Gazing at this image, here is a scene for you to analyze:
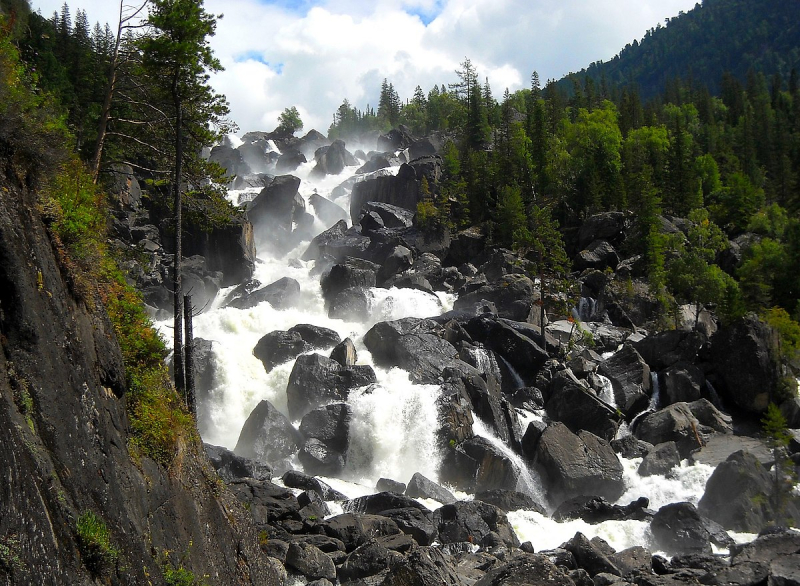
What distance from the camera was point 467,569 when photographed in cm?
1939

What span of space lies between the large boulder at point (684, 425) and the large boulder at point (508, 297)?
44.5ft

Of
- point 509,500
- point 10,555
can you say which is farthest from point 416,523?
point 10,555

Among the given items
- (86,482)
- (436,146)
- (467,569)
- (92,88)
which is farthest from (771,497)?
(436,146)

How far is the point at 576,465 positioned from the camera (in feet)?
101

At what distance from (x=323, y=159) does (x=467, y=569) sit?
91370mm

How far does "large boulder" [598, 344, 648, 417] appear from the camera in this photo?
39375 mm

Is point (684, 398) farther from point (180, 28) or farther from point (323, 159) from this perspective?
point (323, 159)

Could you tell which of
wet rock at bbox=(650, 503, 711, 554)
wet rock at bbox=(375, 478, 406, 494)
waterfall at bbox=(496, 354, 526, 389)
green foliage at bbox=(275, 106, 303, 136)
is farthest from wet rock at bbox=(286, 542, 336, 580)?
green foliage at bbox=(275, 106, 303, 136)

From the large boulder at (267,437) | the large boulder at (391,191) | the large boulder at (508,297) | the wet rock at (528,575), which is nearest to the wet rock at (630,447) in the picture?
the large boulder at (508,297)

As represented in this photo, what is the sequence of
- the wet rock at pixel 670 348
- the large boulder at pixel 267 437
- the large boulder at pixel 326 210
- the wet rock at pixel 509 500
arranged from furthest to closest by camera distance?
the large boulder at pixel 326 210 < the wet rock at pixel 670 348 < the large boulder at pixel 267 437 < the wet rock at pixel 509 500

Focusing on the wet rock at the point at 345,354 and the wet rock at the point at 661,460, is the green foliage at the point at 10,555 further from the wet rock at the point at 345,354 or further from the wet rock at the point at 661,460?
the wet rock at the point at 661,460

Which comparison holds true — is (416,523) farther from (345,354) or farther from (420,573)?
(345,354)

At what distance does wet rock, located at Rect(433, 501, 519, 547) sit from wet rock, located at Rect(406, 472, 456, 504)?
262cm

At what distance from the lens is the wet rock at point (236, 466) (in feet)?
87.0
